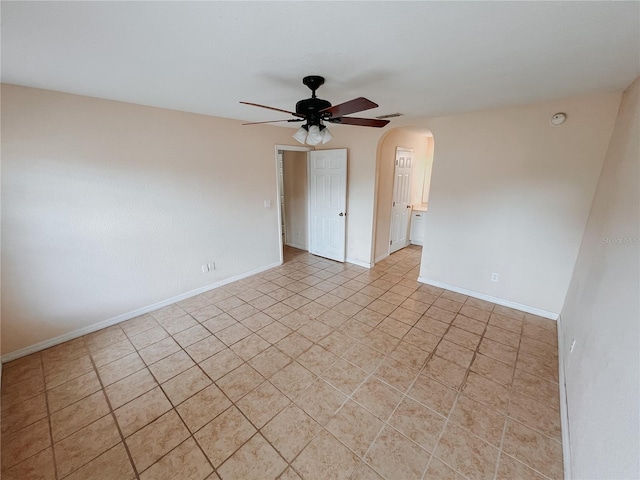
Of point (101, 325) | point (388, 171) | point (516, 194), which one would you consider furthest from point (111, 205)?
point (516, 194)

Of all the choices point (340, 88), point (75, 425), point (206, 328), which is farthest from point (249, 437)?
point (340, 88)

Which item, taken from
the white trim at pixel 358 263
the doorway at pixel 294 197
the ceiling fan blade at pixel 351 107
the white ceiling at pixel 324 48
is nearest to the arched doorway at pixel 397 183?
the white trim at pixel 358 263

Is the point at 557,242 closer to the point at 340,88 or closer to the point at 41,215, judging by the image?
the point at 340,88

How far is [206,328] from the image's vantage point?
2.78 metres

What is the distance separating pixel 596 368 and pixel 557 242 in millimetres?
1826

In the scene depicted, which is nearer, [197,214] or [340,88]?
[340,88]

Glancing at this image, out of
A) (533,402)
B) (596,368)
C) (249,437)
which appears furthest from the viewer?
(533,402)

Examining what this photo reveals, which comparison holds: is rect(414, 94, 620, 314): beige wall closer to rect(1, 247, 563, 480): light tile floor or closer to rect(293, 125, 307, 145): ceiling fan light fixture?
rect(1, 247, 563, 480): light tile floor

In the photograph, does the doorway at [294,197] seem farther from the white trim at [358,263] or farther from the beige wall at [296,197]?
the white trim at [358,263]

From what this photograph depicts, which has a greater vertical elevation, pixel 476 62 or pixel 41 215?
pixel 476 62

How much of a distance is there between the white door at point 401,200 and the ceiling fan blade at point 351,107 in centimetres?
305

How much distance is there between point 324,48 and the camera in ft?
4.91

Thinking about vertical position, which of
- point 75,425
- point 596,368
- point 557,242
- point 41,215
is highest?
point 41,215

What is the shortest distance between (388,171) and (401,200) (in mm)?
943
